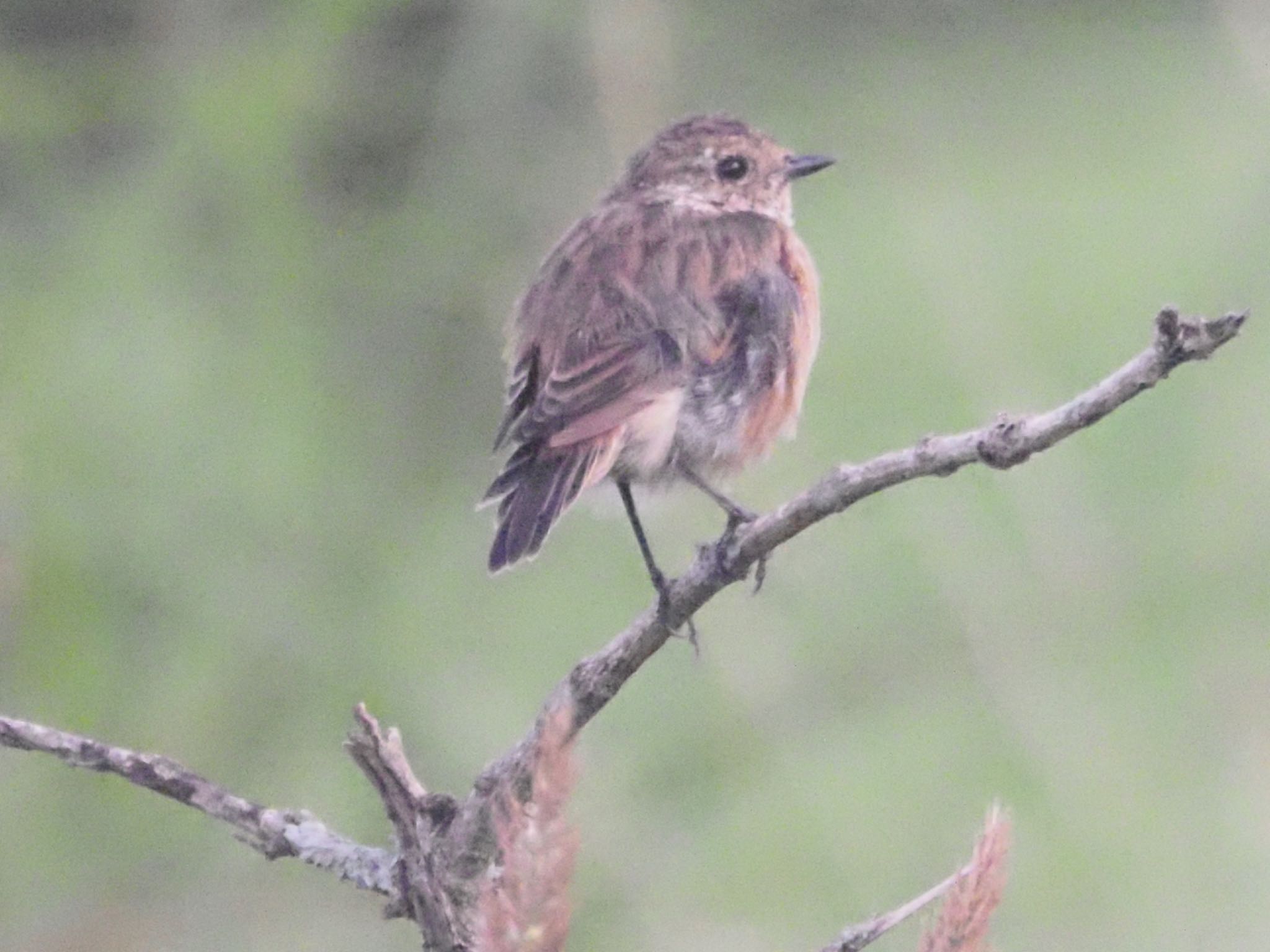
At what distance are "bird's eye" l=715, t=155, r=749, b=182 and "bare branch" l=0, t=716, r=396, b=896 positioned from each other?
275 centimetres

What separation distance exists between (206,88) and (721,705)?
99.8 inches

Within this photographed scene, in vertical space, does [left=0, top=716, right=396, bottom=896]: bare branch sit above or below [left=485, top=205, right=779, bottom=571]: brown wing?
below

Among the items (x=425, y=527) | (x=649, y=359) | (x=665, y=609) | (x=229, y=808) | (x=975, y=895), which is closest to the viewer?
(x=975, y=895)

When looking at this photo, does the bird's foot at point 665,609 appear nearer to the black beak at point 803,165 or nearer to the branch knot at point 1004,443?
the branch knot at point 1004,443

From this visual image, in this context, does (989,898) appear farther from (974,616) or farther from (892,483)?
(974,616)

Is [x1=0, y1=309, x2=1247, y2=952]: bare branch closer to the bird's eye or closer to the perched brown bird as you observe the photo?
the perched brown bird

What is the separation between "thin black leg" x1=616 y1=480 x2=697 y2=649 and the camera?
379cm

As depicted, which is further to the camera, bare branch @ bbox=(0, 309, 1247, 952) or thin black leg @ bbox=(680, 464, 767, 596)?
thin black leg @ bbox=(680, 464, 767, 596)

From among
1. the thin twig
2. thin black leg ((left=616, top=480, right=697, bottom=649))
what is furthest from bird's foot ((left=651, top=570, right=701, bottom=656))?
the thin twig

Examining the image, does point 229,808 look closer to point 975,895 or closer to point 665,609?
point 665,609

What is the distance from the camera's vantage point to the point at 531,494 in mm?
4395

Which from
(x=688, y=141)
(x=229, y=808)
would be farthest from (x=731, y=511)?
(x=229, y=808)

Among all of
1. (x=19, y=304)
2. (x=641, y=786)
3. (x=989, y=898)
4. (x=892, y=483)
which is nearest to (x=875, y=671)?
(x=641, y=786)

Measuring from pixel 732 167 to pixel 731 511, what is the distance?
1.41 meters
